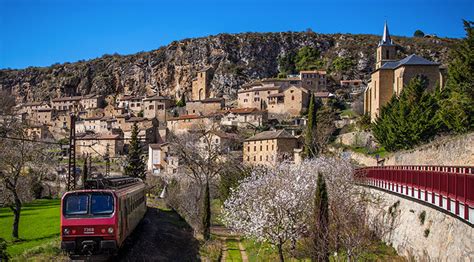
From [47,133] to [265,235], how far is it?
10088 cm

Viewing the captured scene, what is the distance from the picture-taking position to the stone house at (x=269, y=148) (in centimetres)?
7088

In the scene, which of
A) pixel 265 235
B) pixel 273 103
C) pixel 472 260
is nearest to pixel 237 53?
pixel 273 103

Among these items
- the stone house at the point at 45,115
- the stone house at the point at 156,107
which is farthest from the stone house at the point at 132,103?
the stone house at the point at 45,115

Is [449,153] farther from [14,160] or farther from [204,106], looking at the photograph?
[204,106]

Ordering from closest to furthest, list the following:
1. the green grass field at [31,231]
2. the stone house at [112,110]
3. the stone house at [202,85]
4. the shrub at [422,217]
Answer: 1. the shrub at [422,217]
2. the green grass field at [31,231]
3. the stone house at [112,110]
4. the stone house at [202,85]

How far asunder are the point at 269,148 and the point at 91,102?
76984 millimetres

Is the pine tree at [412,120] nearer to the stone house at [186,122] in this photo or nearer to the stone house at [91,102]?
the stone house at [186,122]

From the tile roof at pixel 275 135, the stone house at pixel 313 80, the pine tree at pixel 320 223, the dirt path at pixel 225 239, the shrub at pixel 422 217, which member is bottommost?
the dirt path at pixel 225 239

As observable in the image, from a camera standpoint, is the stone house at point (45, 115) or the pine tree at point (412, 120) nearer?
the pine tree at point (412, 120)

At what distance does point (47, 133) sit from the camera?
11850 centimetres

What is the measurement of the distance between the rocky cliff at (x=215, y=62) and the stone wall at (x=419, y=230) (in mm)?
103037

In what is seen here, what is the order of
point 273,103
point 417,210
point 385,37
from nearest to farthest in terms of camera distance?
point 417,210, point 385,37, point 273,103

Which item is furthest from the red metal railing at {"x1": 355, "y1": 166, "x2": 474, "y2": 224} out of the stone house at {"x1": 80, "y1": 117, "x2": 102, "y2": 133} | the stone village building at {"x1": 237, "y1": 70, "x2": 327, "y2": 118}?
the stone house at {"x1": 80, "y1": 117, "x2": 102, "y2": 133}

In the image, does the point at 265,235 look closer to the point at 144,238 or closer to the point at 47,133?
the point at 144,238
